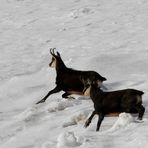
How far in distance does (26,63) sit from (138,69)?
5471 mm

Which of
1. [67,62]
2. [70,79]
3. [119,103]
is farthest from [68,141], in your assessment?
[67,62]

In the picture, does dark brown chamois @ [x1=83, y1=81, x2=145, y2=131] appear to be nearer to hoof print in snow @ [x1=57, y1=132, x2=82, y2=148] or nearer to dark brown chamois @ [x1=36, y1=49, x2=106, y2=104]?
hoof print in snow @ [x1=57, y1=132, x2=82, y2=148]

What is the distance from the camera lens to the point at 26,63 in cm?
1791

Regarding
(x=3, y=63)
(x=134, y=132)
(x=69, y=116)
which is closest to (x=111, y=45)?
(x=3, y=63)

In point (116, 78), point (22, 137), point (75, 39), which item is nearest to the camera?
point (22, 137)

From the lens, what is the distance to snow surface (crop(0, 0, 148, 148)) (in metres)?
8.93

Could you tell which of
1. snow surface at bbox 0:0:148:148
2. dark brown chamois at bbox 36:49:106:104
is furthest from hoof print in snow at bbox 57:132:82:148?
dark brown chamois at bbox 36:49:106:104

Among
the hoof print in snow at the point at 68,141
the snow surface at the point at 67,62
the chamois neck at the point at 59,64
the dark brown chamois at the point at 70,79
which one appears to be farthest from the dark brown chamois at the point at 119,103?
the chamois neck at the point at 59,64

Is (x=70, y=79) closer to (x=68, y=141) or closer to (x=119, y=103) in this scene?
(x=119, y=103)

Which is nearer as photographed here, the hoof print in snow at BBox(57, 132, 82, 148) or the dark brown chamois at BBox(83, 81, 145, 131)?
the hoof print in snow at BBox(57, 132, 82, 148)

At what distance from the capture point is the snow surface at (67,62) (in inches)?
352

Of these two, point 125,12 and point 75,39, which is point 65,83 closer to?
point 75,39

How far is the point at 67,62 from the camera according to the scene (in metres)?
16.2

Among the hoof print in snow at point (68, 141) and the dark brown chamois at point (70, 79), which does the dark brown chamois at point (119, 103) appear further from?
the dark brown chamois at point (70, 79)
